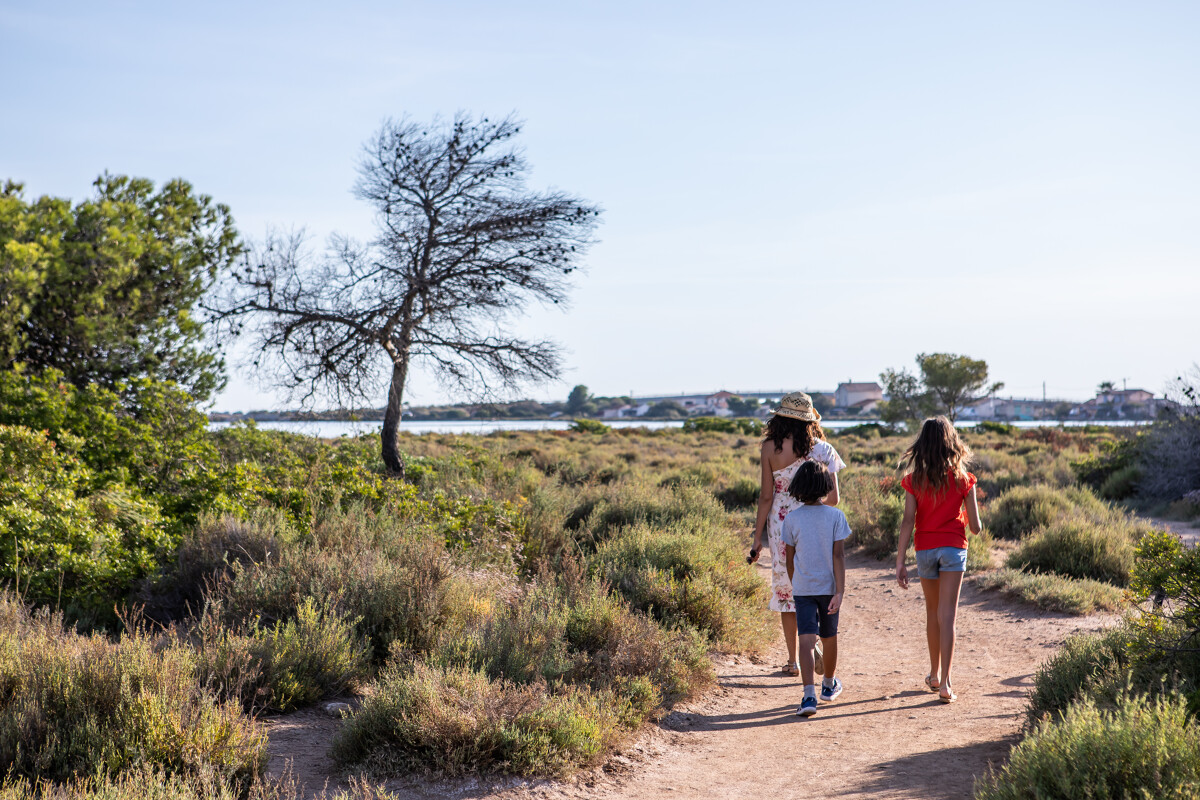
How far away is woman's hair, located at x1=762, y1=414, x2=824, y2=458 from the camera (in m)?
6.02

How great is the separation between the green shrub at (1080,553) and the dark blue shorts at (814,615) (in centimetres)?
588

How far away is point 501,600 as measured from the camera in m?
7.23

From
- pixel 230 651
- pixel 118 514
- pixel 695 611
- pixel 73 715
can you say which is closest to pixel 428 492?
pixel 118 514

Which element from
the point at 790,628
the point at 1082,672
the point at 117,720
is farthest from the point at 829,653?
the point at 117,720

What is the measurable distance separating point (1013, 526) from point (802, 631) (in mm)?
9458

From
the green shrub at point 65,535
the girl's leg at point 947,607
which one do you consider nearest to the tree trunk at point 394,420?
the green shrub at point 65,535

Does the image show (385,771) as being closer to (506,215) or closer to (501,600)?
(501,600)

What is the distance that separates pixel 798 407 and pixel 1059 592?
191 inches

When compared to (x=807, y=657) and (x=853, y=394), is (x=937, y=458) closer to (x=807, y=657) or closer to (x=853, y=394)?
(x=807, y=657)

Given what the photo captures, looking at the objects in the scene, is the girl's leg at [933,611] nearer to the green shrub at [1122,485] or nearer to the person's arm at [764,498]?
the person's arm at [764,498]

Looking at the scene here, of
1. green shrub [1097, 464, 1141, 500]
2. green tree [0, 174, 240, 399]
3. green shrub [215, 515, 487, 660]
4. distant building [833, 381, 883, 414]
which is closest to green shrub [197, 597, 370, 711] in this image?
green shrub [215, 515, 487, 660]

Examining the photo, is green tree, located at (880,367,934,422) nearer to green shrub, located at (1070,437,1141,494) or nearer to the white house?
green shrub, located at (1070,437,1141,494)

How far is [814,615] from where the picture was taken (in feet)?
18.1

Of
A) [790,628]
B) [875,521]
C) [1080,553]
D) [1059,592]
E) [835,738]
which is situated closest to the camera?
[835,738]
